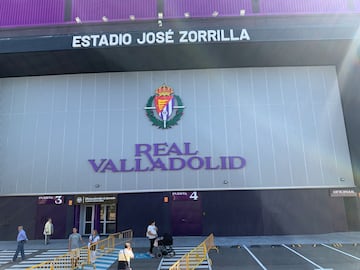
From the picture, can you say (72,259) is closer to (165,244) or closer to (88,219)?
(165,244)

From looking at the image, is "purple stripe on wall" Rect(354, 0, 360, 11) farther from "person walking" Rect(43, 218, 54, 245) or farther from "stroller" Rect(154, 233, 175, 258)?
"person walking" Rect(43, 218, 54, 245)

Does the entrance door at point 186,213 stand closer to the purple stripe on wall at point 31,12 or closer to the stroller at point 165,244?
the stroller at point 165,244

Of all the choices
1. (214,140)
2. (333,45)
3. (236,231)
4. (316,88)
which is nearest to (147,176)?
(214,140)

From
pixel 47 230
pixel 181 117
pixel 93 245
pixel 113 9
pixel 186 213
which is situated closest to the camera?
pixel 93 245

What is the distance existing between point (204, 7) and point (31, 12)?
15928 mm

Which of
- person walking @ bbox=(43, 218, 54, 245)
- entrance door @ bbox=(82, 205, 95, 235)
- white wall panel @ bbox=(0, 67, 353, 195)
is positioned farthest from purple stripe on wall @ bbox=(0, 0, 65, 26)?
person walking @ bbox=(43, 218, 54, 245)

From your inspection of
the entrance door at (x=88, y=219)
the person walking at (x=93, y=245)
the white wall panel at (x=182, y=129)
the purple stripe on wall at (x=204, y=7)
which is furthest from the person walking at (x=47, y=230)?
the purple stripe on wall at (x=204, y=7)

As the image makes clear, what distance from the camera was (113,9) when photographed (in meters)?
25.7

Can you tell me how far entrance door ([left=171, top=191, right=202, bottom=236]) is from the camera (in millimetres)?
22422

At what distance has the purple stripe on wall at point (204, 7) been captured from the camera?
2541cm

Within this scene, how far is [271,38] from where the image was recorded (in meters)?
22.2

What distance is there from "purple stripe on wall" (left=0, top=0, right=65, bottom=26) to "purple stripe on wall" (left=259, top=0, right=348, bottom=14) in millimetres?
18697

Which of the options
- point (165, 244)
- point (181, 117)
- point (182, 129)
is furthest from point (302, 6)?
point (165, 244)

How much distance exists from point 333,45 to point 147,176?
60.2 feet
